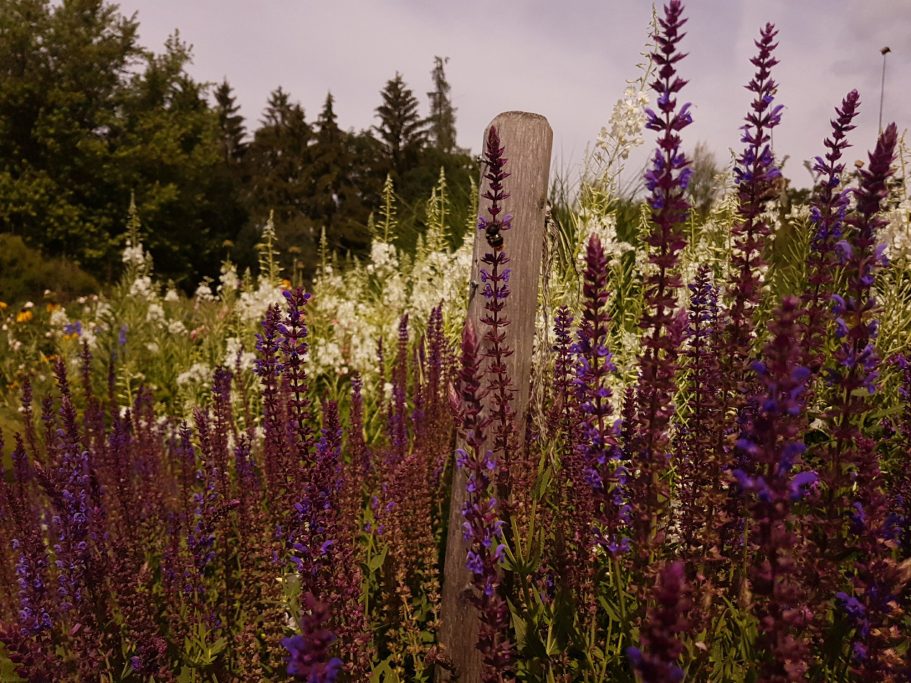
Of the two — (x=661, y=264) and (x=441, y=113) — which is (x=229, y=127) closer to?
(x=441, y=113)

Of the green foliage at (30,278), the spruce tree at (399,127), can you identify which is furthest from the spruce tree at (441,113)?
the green foliage at (30,278)

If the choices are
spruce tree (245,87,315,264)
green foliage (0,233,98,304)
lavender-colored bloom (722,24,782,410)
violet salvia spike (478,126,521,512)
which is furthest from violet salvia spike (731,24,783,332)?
spruce tree (245,87,315,264)

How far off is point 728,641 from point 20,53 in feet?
122

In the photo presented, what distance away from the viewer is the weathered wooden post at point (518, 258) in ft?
9.46

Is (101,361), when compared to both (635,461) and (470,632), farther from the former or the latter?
(635,461)

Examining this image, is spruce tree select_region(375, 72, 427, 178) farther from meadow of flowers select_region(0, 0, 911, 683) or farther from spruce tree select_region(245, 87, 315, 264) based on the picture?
meadow of flowers select_region(0, 0, 911, 683)

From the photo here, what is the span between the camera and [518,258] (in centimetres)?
301

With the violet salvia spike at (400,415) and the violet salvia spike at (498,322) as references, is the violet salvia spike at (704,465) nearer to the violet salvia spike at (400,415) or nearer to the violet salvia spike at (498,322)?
the violet salvia spike at (498,322)

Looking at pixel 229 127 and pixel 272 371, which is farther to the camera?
pixel 229 127

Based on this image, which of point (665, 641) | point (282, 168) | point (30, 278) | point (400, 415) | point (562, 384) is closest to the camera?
point (665, 641)

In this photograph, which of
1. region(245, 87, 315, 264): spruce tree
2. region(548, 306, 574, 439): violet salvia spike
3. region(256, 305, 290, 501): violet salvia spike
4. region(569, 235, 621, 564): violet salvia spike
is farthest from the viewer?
region(245, 87, 315, 264): spruce tree

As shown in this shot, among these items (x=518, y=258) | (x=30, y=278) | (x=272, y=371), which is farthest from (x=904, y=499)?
(x=30, y=278)

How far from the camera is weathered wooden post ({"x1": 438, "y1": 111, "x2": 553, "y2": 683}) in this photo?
288cm

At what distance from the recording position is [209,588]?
11.9 ft
